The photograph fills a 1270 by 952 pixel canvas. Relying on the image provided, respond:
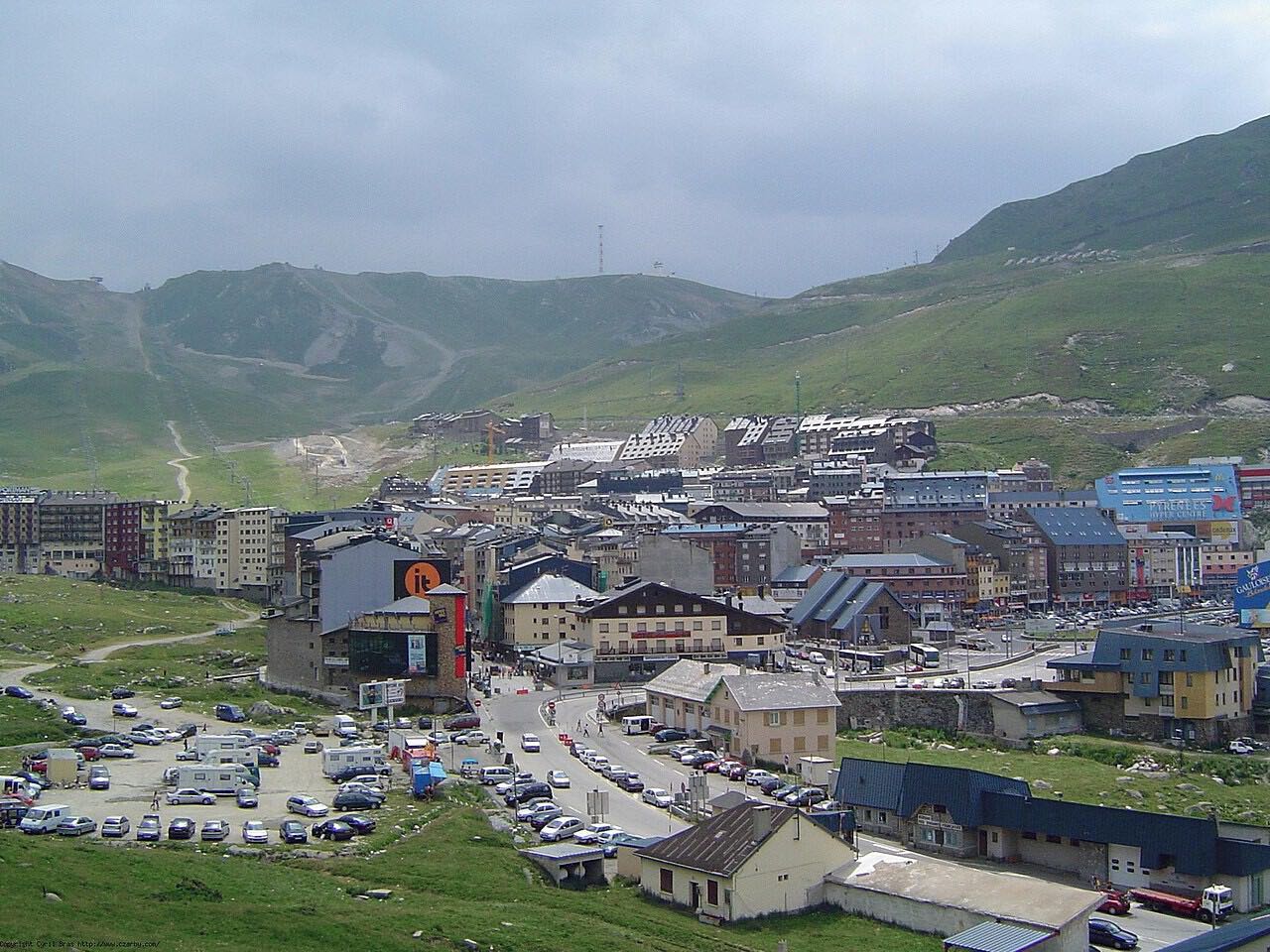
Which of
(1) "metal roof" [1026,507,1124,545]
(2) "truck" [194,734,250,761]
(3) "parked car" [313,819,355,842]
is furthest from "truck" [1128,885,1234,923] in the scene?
(1) "metal roof" [1026,507,1124,545]

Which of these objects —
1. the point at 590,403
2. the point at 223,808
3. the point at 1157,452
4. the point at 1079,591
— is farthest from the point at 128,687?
the point at 590,403

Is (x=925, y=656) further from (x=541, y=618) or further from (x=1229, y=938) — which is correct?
(x=1229, y=938)

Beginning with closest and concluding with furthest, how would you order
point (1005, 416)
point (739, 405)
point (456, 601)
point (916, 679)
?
point (456, 601) < point (916, 679) < point (1005, 416) < point (739, 405)

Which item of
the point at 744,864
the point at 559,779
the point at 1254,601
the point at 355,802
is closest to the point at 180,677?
the point at 559,779

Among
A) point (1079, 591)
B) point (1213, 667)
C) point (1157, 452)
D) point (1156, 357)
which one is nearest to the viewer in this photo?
point (1213, 667)

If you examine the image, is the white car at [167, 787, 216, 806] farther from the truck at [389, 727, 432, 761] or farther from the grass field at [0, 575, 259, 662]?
the grass field at [0, 575, 259, 662]

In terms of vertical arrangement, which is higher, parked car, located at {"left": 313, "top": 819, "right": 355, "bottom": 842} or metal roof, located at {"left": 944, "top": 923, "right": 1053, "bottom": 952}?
parked car, located at {"left": 313, "top": 819, "right": 355, "bottom": 842}

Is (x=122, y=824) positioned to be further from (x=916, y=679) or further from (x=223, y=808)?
(x=916, y=679)
